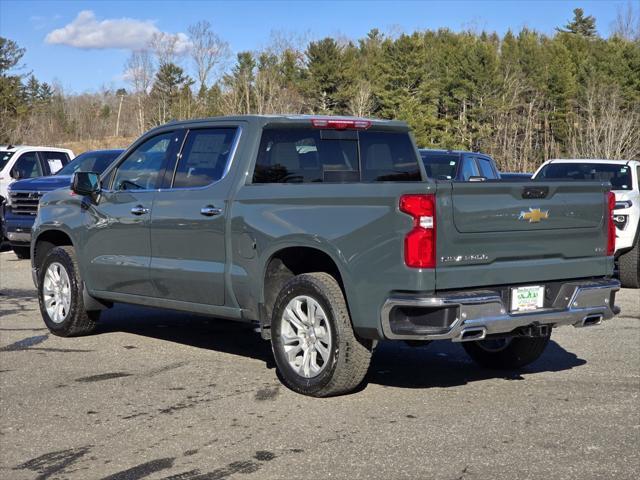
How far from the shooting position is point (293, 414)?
19.5ft

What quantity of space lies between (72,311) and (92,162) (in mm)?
8083

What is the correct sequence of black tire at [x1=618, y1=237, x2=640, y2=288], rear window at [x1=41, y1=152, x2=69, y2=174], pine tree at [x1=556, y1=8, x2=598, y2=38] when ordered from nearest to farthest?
black tire at [x1=618, y1=237, x2=640, y2=288] → rear window at [x1=41, y1=152, x2=69, y2=174] → pine tree at [x1=556, y1=8, x2=598, y2=38]

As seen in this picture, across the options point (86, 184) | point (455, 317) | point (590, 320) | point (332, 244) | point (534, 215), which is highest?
point (86, 184)

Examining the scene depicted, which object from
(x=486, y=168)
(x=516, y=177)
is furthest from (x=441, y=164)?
(x=516, y=177)

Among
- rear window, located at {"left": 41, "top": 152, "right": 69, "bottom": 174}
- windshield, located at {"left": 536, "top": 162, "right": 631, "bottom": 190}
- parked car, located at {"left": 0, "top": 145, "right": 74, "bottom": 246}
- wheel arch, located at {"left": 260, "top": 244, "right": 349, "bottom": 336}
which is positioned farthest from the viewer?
rear window, located at {"left": 41, "top": 152, "right": 69, "bottom": 174}

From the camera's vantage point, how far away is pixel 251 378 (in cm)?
698

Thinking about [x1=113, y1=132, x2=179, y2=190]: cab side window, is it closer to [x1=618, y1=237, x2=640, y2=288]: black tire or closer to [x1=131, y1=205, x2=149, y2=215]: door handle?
[x1=131, y1=205, x2=149, y2=215]: door handle

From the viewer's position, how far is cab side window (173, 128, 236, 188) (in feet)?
23.5

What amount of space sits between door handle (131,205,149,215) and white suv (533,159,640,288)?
641 cm

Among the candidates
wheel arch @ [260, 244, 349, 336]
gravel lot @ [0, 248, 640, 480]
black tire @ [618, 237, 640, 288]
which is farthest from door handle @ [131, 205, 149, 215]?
black tire @ [618, 237, 640, 288]

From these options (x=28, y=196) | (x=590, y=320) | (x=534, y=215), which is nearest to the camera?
(x=534, y=215)

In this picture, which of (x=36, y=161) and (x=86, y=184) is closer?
(x=86, y=184)

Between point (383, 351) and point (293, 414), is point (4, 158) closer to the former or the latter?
point (383, 351)

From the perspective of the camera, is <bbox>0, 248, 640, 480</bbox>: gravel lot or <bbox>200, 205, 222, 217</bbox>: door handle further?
<bbox>200, 205, 222, 217</bbox>: door handle
